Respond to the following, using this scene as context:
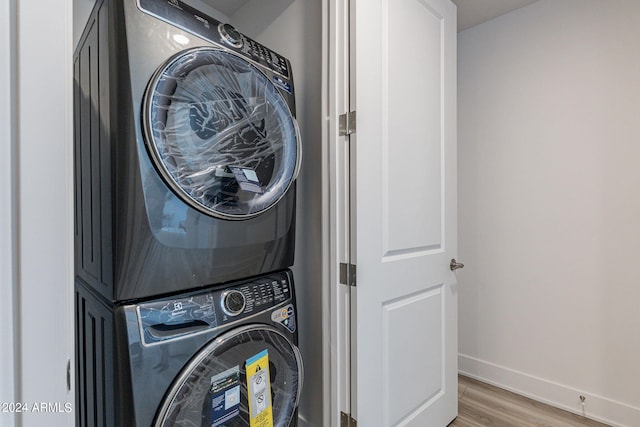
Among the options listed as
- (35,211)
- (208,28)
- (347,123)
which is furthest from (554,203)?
(35,211)

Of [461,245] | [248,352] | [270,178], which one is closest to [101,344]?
[248,352]

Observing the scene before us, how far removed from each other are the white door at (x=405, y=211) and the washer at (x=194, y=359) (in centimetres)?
34

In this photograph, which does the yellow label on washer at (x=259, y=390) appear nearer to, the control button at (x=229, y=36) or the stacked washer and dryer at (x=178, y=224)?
the stacked washer and dryer at (x=178, y=224)

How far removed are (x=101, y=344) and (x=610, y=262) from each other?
2.50m

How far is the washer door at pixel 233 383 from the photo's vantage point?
84 cm

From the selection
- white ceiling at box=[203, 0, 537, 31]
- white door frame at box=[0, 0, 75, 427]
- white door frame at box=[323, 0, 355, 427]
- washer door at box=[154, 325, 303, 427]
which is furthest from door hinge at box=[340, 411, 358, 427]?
white ceiling at box=[203, 0, 537, 31]

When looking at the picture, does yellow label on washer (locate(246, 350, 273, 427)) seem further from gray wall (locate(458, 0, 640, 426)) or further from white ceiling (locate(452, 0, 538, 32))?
white ceiling (locate(452, 0, 538, 32))

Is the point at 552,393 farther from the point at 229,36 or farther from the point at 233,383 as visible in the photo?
the point at 229,36

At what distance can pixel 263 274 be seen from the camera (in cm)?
110

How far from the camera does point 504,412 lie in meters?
1.83

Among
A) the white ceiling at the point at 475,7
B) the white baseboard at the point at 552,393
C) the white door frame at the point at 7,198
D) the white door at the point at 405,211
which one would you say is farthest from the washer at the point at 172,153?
the white baseboard at the point at 552,393

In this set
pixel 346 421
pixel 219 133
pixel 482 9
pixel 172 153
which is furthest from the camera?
pixel 482 9

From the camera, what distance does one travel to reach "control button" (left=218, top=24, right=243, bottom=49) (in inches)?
39.6

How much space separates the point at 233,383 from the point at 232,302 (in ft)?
0.83
